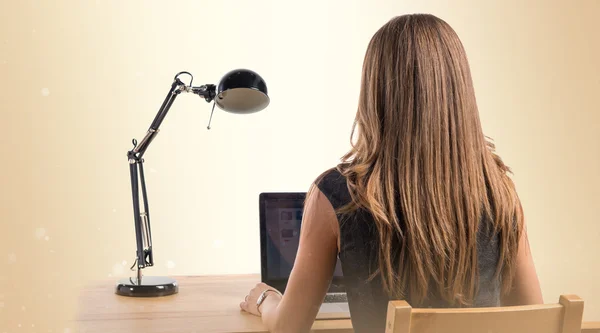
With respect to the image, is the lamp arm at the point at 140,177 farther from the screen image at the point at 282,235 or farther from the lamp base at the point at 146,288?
the screen image at the point at 282,235

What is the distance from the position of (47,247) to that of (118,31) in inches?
36.7

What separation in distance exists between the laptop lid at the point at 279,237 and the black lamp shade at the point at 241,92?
236 mm

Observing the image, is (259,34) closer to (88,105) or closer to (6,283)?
(88,105)

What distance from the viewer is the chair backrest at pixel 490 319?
89cm

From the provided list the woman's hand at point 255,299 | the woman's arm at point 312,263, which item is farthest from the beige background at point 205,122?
the woman's arm at point 312,263

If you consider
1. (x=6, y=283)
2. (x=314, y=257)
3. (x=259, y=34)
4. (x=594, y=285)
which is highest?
(x=259, y=34)

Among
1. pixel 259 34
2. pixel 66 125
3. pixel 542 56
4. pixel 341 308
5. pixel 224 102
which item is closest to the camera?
pixel 341 308

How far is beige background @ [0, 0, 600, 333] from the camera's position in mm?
2664

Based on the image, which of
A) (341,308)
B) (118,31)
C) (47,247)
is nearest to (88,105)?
(118,31)

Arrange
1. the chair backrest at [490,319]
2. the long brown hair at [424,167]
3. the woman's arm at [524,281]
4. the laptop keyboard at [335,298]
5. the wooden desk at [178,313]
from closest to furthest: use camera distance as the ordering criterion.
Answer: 1. the chair backrest at [490,319]
2. the long brown hair at [424,167]
3. the woman's arm at [524,281]
4. the wooden desk at [178,313]
5. the laptop keyboard at [335,298]

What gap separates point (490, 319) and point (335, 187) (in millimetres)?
314

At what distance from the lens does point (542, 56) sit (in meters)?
3.18

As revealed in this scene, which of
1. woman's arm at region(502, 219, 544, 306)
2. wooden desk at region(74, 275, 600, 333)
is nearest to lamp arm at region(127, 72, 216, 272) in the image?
wooden desk at region(74, 275, 600, 333)

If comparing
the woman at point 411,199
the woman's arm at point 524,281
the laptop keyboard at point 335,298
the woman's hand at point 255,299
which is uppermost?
the woman at point 411,199
